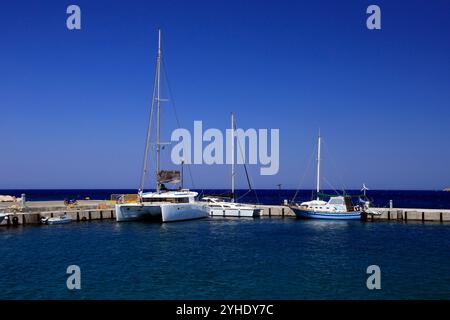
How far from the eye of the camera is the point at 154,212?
5125 cm

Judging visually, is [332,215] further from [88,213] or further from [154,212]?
[88,213]

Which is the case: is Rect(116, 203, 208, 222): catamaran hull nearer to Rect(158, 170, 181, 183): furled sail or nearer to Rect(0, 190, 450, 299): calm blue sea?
Rect(0, 190, 450, 299): calm blue sea

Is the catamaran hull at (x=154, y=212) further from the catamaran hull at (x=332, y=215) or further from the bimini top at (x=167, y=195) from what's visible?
the catamaran hull at (x=332, y=215)

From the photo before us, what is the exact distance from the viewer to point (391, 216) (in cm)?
5897

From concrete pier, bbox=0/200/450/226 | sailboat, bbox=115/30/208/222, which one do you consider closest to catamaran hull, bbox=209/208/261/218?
sailboat, bbox=115/30/208/222

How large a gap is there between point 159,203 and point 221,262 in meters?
24.0

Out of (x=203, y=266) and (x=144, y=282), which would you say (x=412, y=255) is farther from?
(x=144, y=282)

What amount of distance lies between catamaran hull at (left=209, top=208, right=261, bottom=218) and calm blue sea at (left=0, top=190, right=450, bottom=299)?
1567cm

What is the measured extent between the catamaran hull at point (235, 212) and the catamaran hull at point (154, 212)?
405 inches

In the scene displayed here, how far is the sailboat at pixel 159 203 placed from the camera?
165ft

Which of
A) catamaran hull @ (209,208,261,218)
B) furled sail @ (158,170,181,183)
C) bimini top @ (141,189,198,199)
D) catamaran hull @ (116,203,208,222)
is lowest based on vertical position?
catamaran hull @ (209,208,261,218)

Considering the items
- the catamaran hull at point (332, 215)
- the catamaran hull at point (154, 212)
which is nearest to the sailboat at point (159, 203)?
the catamaran hull at point (154, 212)

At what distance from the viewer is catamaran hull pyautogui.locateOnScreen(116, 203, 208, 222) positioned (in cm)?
4994
